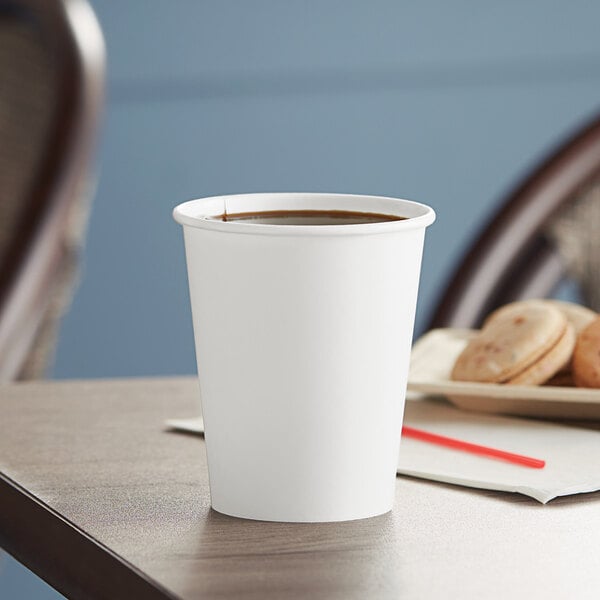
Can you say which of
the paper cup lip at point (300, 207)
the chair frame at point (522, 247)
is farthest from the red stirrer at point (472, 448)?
the chair frame at point (522, 247)

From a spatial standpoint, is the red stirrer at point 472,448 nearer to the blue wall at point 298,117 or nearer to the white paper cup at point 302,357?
the white paper cup at point 302,357

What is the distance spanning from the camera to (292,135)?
2.12 meters

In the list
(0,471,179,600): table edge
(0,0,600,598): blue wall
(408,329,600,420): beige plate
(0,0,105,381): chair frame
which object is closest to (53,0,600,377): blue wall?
(0,0,600,598): blue wall

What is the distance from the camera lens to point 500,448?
50 centimetres

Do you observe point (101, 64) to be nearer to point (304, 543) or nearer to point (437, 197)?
point (304, 543)

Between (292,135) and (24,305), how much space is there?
131 centimetres

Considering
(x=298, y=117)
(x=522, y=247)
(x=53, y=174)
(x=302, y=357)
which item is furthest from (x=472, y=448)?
(x=298, y=117)

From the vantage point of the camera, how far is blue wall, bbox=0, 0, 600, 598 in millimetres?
2035

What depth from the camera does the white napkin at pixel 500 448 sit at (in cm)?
44

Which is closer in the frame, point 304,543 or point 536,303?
point 304,543

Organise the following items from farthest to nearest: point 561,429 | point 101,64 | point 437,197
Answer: point 437,197
point 101,64
point 561,429

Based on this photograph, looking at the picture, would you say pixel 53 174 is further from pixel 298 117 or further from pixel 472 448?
pixel 298 117

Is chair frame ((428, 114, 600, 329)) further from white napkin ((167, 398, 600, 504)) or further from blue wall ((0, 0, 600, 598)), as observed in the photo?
blue wall ((0, 0, 600, 598))

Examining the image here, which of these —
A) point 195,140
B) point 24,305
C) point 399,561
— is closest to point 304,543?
point 399,561
